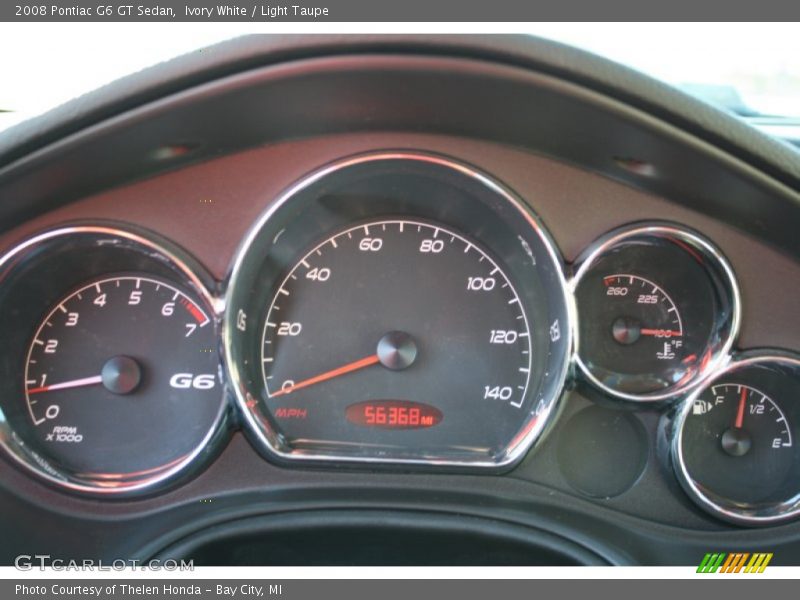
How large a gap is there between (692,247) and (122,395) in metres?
1.66

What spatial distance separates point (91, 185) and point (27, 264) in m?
0.29

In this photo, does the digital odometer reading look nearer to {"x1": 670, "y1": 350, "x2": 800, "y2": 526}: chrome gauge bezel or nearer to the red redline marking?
the red redline marking

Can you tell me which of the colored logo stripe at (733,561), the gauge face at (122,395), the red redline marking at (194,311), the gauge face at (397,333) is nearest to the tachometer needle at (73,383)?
the gauge face at (122,395)

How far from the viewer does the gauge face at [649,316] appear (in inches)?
91.3

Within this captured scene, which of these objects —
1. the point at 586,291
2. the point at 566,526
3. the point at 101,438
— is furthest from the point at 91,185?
the point at 566,526

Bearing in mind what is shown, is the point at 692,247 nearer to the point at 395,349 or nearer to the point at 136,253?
the point at 395,349

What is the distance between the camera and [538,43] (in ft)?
6.17

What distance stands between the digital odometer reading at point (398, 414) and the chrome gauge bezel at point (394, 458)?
0.14m

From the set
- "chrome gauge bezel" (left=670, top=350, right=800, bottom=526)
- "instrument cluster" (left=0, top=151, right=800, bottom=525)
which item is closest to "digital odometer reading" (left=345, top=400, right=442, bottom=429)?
"instrument cluster" (left=0, top=151, right=800, bottom=525)

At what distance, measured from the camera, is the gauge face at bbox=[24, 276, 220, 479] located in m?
2.35

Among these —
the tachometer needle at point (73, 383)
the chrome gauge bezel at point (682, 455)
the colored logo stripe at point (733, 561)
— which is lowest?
the colored logo stripe at point (733, 561)

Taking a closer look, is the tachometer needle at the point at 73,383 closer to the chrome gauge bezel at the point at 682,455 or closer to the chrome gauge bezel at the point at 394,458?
the chrome gauge bezel at the point at 394,458

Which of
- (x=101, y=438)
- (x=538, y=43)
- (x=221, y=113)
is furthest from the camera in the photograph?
(x=101, y=438)

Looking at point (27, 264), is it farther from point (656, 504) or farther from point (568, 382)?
point (656, 504)
